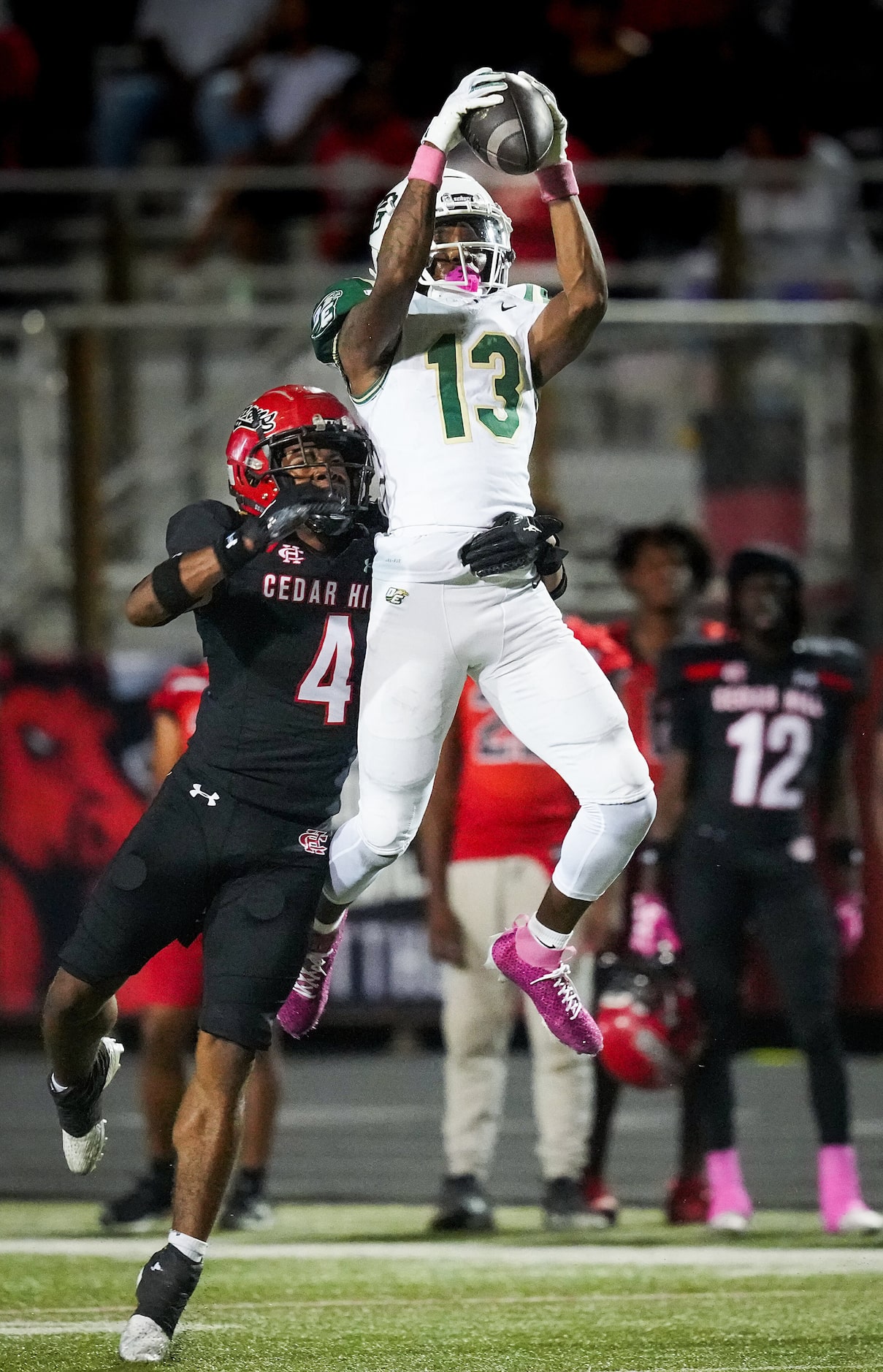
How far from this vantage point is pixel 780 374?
9.19 m

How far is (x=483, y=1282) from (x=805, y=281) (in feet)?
18.4

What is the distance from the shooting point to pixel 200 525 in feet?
15.6

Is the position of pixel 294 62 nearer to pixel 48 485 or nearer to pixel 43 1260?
pixel 48 485

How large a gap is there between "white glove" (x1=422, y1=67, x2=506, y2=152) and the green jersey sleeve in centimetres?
36

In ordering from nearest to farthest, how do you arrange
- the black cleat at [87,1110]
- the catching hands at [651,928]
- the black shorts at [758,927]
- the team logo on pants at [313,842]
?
the team logo on pants at [313,842], the black cleat at [87,1110], the black shorts at [758,927], the catching hands at [651,928]

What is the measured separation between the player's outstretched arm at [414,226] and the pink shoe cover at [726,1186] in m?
3.01

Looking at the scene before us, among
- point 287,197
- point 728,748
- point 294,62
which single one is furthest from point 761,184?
point 728,748

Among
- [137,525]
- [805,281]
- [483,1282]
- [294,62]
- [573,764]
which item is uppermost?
[294,62]

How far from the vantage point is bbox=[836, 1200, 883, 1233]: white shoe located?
638cm

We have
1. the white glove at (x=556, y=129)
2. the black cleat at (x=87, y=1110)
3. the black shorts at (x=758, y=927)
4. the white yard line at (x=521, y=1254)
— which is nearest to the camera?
the white glove at (x=556, y=129)

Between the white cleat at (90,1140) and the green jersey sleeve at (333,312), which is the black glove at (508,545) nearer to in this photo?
the green jersey sleeve at (333,312)

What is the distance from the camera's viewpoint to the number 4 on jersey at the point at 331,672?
15.9 feet

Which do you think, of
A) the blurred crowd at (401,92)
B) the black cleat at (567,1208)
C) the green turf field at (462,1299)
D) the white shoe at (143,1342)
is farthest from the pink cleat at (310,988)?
the blurred crowd at (401,92)

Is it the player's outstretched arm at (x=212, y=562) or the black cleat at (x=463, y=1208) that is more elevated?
the player's outstretched arm at (x=212, y=562)
